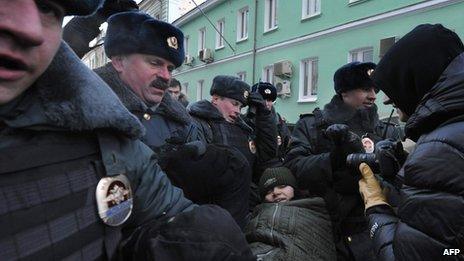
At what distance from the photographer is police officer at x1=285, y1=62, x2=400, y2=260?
271 cm

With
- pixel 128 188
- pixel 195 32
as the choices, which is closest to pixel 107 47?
pixel 128 188

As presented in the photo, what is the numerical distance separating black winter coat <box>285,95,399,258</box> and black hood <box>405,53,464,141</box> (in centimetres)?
111

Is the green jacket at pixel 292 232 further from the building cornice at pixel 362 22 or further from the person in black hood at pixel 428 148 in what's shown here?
the building cornice at pixel 362 22

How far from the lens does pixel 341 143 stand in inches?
106

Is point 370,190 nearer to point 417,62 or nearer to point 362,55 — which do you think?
point 417,62

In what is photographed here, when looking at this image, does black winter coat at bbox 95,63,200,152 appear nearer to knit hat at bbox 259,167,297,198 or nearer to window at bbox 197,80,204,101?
knit hat at bbox 259,167,297,198

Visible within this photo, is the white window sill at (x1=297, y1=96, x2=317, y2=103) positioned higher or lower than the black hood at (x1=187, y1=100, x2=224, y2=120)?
higher

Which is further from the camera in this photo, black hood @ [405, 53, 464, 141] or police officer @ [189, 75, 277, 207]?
police officer @ [189, 75, 277, 207]

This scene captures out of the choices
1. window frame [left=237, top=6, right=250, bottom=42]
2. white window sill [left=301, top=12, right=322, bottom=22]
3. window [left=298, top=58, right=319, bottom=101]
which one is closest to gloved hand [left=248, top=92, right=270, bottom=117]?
window [left=298, top=58, right=319, bottom=101]

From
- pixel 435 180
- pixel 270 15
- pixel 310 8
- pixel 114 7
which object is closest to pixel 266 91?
pixel 114 7

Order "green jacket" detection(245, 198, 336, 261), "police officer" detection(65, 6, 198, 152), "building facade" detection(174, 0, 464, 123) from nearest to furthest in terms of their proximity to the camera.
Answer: "police officer" detection(65, 6, 198, 152), "green jacket" detection(245, 198, 336, 261), "building facade" detection(174, 0, 464, 123)

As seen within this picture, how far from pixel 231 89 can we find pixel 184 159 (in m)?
1.44

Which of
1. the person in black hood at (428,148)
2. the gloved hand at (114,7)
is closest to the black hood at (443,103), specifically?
the person in black hood at (428,148)

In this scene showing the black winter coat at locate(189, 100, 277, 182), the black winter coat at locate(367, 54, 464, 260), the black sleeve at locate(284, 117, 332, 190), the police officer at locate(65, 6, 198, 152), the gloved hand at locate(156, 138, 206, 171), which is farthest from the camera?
the black winter coat at locate(189, 100, 277, 182)
